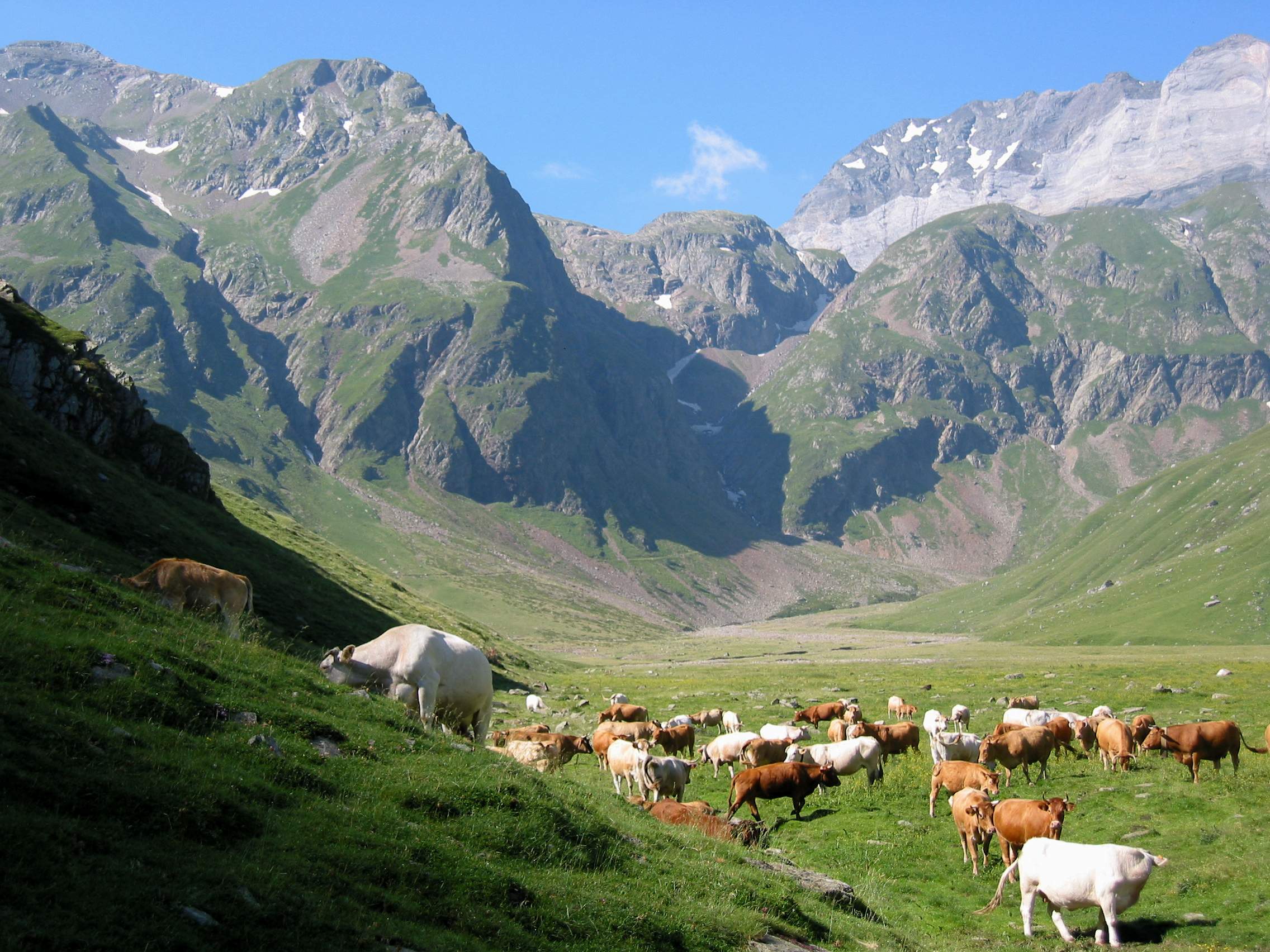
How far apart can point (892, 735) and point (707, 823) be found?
1615 cm

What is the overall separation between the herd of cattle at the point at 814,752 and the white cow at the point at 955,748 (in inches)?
1.8

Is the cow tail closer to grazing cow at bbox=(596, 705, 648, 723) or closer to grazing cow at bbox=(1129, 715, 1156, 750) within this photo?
grazing cow at bbox=(1129, 715, 1156, 750)

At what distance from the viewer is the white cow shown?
31.3 m

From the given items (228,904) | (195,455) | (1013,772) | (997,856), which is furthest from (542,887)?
(195,455)

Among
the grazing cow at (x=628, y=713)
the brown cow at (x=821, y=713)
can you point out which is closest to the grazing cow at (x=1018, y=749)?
the brown cow at (x=821, y=713)

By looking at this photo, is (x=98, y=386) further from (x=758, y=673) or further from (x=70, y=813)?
(x=758, y=673)

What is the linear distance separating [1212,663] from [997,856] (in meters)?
91.5

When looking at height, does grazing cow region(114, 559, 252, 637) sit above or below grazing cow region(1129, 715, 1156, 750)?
above

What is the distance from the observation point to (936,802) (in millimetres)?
27906

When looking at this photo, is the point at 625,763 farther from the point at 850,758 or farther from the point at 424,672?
the point at 424,672

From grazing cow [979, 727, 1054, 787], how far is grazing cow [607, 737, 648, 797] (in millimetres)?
12044

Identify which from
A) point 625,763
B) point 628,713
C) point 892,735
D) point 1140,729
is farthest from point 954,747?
point 628,713

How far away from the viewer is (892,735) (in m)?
35.8

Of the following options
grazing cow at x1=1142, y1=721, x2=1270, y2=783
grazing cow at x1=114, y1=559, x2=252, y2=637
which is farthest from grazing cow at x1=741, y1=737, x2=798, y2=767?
grazing cow at x1=114, y1=559, x2=252, y2=637
